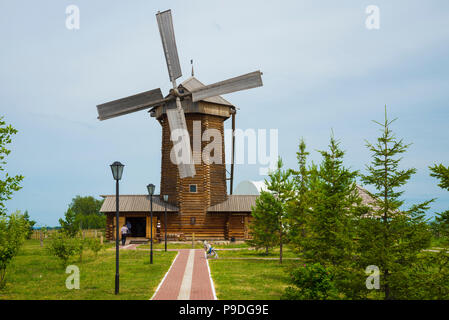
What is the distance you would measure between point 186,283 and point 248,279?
278 centimetres

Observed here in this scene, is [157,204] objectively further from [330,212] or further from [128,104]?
[330,212]

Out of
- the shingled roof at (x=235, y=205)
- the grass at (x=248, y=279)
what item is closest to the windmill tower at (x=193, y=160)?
the shingled roof at (x=235, y=205)

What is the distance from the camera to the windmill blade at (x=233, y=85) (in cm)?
2688

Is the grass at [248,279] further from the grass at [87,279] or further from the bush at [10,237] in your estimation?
the bush at [10,237]

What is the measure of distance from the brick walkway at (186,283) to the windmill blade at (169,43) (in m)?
15.6

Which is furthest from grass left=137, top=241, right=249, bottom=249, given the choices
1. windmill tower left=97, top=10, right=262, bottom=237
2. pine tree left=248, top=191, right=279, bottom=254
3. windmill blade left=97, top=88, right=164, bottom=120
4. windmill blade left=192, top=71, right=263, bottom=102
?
windmill blade left=192, top=71, right=263, bottom=102

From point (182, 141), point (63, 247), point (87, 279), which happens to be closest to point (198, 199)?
point (182, 141)

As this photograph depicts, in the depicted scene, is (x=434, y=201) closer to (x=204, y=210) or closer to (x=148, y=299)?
(x=148, y=299)

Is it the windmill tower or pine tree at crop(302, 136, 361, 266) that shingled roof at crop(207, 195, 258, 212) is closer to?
the windmill tower

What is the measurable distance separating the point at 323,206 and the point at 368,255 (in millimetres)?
3184

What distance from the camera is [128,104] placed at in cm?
2773
